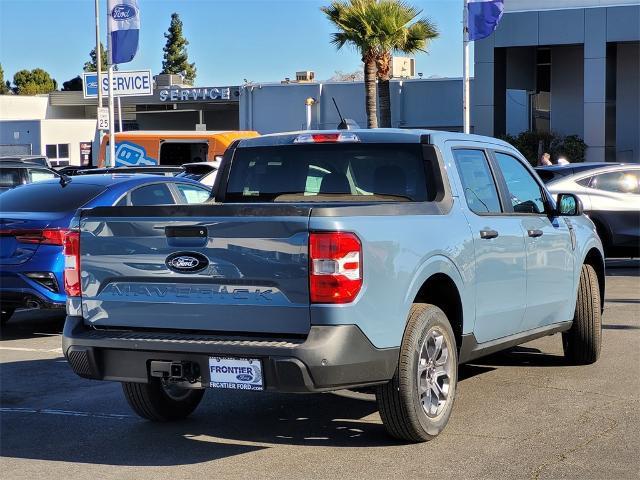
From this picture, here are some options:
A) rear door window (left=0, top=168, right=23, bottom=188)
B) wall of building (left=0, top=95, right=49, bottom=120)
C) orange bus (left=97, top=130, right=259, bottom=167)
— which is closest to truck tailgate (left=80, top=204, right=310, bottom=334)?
rear door window (left=0, top=168, right=23, bottom=188)

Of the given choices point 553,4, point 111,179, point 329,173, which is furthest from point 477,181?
point 553,4

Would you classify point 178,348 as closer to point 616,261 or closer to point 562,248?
point 562,248

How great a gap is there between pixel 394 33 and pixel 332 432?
27.6 m

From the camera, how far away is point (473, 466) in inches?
216

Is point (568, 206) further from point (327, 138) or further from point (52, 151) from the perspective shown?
point (52, 151)

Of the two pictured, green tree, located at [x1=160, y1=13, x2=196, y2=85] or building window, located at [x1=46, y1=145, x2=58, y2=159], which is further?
green tree, located at [x1=160, y1=13, x2=196, y2=85]

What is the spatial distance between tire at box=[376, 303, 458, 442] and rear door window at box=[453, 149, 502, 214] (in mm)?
1032

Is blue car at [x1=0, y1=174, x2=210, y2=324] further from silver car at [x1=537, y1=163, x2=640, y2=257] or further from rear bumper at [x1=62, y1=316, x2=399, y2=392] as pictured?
silver car at [x1=537, y1=163, x2=640, y2=257]

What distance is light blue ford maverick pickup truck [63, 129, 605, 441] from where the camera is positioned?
5.22 m

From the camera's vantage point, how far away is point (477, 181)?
22.8ft

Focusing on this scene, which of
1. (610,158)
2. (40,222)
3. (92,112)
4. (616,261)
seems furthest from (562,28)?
(92,112)

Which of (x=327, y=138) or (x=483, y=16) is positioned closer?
(x=327, y=138)

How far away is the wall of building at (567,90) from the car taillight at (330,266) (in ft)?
91.2

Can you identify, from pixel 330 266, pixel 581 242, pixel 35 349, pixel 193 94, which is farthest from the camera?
pixel 193 94
